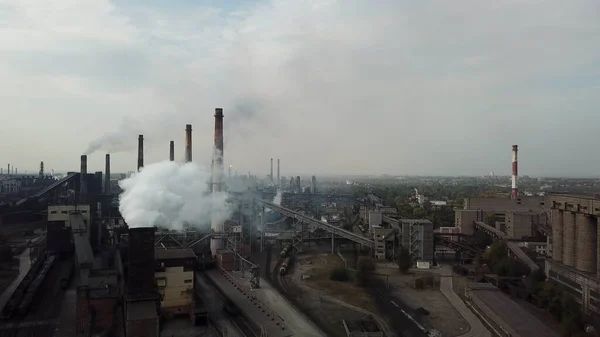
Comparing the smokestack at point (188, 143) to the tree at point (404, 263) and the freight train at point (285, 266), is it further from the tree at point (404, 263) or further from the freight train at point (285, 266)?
the tree at point (404, 263)

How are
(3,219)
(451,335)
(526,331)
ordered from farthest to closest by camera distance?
(3,219) < (451,335) < (526,331)

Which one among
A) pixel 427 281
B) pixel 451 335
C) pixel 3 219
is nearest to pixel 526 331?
pixel 451 335

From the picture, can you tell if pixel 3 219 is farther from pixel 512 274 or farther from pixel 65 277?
pixel 512 274

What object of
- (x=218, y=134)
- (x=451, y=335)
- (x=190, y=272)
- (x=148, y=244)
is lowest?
(x=451, y=335)

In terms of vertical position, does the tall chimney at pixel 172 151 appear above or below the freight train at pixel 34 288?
above

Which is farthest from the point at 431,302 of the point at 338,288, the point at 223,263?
the point at 223,263

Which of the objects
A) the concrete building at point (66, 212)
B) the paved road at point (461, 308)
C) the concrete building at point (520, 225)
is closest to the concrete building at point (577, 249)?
the paved road at point (461, 308)

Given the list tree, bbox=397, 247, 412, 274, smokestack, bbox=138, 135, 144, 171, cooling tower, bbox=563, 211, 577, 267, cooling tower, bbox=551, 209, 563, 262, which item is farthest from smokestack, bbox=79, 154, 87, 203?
cooling tower, bbox=563, 211, 577, 267
